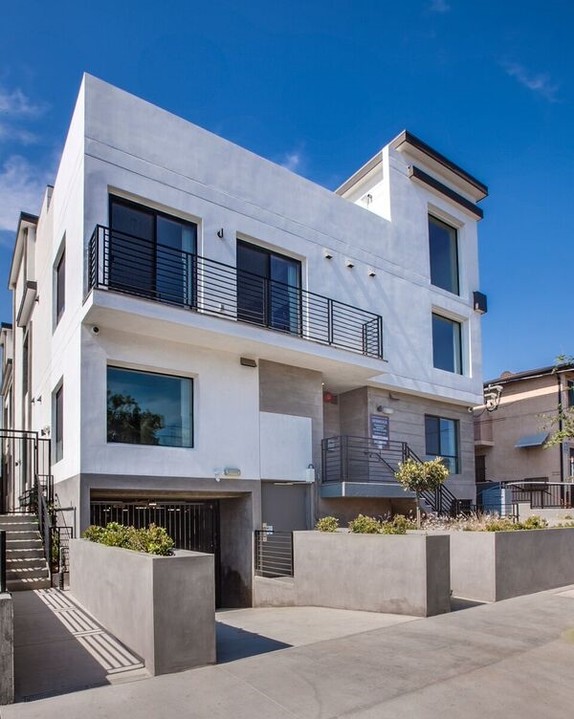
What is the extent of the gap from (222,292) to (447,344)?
369 inches

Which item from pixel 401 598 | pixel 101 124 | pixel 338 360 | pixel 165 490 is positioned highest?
pixel 101 124

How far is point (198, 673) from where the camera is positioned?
664 cm

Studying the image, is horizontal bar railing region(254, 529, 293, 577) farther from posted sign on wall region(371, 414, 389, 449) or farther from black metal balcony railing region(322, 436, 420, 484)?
posted sign on wall region(371, 414, 389, 449)

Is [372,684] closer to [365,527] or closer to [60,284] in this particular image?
[365,527]

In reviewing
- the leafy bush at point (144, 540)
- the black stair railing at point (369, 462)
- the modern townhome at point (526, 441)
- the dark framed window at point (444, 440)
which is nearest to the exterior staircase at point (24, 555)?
the leafy bush at point (144, 540)

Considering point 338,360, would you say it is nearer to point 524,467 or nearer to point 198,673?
point 198,673

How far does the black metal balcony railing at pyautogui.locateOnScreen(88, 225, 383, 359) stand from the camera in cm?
1277

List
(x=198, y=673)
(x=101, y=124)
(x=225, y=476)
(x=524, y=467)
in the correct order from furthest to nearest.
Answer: (x=524, y=467), (x=225, y=476), (x=101, y=124), (x=198, y=673)

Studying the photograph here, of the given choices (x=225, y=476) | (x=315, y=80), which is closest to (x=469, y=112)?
(x=315, y=80)

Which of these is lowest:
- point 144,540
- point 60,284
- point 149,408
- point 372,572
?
point 372,572

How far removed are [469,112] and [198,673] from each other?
14.7m

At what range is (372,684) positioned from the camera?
6.33m

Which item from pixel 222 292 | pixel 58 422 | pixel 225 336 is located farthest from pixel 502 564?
pixel 58 422

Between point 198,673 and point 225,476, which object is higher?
point 225,476
